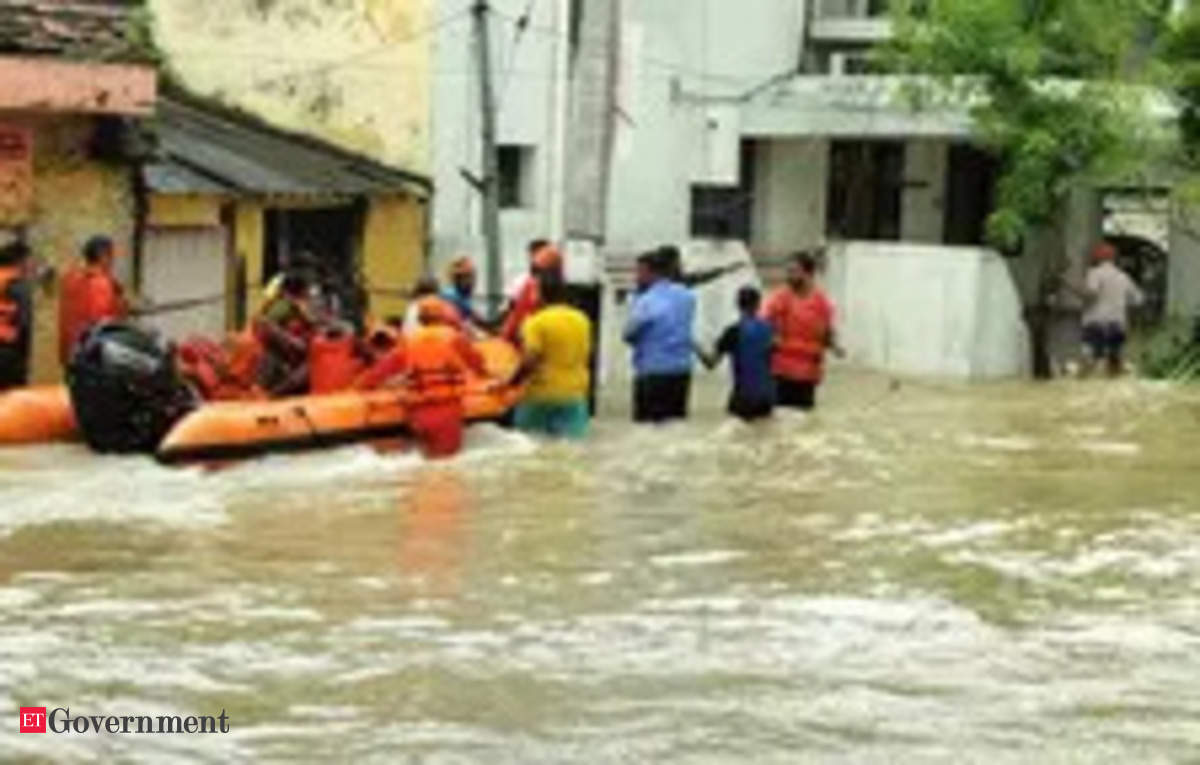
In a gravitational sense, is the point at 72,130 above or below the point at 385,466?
above

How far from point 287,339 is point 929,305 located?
12.3 metres

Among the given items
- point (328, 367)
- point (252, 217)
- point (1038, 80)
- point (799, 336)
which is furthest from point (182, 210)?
point (1038, 80)

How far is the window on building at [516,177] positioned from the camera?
80.6 ft

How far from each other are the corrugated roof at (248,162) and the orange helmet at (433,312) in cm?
359

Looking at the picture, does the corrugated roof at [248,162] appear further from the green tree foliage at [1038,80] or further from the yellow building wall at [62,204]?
the green tree foliage at [1038,80]

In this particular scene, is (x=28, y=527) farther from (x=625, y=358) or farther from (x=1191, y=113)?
(x=1191, y=113)

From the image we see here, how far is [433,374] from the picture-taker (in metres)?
15.3

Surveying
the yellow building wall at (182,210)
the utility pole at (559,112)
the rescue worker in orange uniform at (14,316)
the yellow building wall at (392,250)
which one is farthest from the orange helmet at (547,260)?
the utility pole at (559,112)

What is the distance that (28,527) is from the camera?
12430mm

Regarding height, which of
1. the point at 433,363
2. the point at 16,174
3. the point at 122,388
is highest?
the point at 16,174

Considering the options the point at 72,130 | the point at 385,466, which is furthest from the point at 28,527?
the point at 72,130

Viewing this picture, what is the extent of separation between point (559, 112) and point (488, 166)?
3105 mm

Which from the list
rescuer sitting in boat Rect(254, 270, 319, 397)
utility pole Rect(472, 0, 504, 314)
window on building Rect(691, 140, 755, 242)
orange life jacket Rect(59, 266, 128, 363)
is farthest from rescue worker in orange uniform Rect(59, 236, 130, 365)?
window on building Rect(691, 140, 755, 242)

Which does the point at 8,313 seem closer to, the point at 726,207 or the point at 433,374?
the point at 433,374
